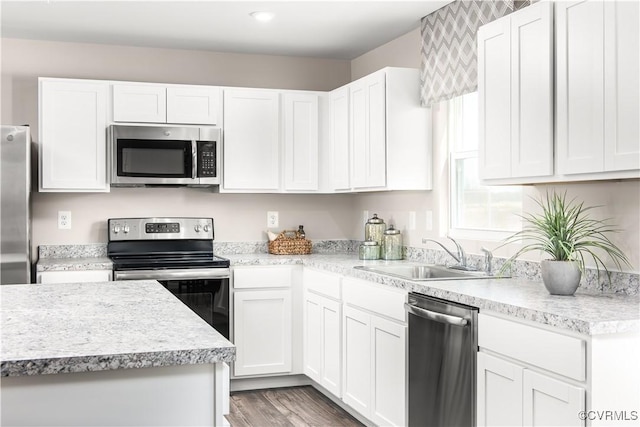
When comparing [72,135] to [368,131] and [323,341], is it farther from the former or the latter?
[323,341]

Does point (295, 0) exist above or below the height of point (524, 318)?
above

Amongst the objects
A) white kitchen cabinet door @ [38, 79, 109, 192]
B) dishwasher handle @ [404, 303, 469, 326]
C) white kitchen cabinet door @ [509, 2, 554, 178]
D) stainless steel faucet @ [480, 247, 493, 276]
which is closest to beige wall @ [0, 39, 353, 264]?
white kitchen cabinet door @ [38, 79, 109, 192]

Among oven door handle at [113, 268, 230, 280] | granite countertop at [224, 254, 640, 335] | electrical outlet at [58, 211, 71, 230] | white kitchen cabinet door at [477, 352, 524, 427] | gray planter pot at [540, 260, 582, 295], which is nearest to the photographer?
granite countertop at [224, 254, 640, 335]

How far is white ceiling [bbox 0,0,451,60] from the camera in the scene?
12.6 feet

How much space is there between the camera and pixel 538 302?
242cm

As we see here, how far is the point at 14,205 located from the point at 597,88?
128 inches

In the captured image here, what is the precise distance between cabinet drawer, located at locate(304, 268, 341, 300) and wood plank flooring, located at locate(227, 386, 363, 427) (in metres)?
0.71

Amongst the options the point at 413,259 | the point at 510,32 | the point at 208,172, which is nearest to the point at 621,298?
the point at 510,32

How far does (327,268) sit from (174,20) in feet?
5.91

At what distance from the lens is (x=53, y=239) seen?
4637 millimetres

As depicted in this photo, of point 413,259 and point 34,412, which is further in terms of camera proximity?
point 413,259

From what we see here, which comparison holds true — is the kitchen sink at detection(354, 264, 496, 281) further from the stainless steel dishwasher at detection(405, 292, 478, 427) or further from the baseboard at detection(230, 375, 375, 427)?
the baseboard at detection(230, 375, 375, 427)

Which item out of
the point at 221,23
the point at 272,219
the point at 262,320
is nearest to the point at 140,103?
the point at 221,23

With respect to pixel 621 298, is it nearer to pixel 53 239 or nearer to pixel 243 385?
pixel 243 385
